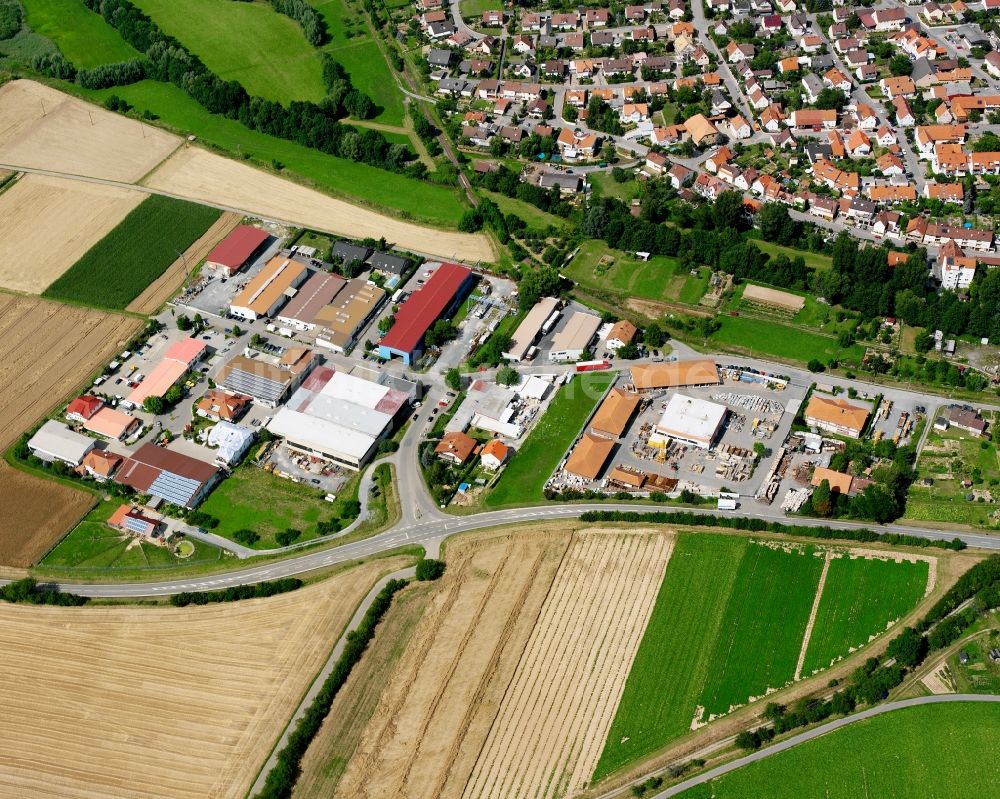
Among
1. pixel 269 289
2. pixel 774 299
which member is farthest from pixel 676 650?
pixel 269 289

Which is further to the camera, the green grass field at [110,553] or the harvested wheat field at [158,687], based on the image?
the green grass field at [110,553]

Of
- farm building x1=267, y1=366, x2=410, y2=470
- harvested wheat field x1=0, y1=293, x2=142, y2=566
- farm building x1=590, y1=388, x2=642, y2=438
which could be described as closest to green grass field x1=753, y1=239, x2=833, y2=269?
farm building x1=590, y1=388, x2=642, y2=438

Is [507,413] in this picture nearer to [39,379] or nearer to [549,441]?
[549,441]

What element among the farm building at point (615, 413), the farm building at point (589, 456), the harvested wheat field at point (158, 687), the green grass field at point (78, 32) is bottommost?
the harvested wheat field at point (158, 687)

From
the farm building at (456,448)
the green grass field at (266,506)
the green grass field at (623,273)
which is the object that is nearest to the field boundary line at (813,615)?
the farm building at (456,448)

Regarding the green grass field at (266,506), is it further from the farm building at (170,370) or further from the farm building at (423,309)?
the farm building at (423,309)

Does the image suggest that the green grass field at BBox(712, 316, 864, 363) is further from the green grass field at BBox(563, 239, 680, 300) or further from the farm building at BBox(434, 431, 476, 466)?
the farm building at BBox(434, 431, 476, 466)

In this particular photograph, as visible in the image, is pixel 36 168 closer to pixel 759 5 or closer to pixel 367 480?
pixel 367 480
